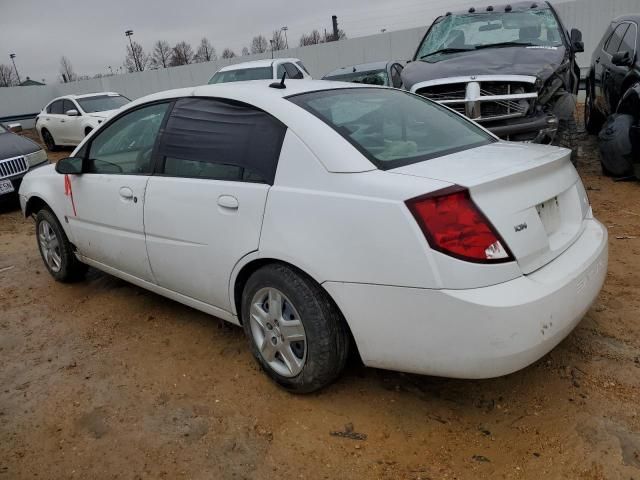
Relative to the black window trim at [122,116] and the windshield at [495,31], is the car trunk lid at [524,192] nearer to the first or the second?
the black window trim at [122,116]

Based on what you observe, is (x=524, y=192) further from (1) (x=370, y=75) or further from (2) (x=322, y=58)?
(2) (x=322, y=58)

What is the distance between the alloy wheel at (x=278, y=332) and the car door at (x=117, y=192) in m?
1.07

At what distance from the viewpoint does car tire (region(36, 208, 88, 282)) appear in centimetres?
443

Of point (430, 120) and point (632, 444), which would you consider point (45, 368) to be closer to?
point (430, 120)

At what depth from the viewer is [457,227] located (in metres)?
2.13

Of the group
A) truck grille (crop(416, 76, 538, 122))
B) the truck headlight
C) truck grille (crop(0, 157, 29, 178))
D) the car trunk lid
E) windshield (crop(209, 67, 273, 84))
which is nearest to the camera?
the car trunk lid

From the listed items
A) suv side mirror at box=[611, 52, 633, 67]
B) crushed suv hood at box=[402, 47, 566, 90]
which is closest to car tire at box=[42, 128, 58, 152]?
crushed suv hood at box=[402, 47, 566, 90]

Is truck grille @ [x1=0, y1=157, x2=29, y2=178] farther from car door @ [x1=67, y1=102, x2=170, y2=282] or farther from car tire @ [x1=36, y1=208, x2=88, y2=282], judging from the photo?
car door @ [x1=67, y1=102, x2=170, y2=282]

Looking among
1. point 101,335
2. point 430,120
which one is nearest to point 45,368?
point 101,335

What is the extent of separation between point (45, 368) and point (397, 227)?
250 cm

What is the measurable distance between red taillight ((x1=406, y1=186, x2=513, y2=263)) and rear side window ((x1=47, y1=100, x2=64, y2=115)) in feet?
47.3

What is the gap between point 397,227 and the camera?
7.10 ft

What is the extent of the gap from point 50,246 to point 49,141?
12379 mm

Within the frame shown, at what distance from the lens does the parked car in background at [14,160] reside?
7984 millimetres
